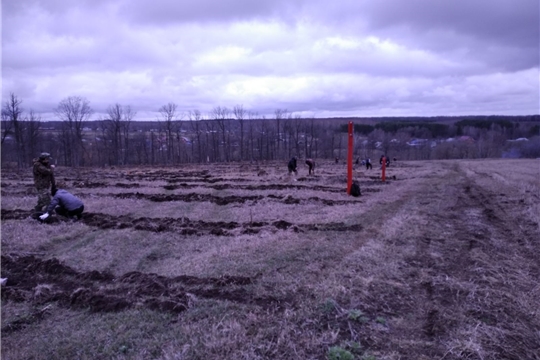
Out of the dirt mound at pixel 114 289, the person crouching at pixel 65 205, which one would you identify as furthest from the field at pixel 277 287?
the person crouching at pixel 65 205

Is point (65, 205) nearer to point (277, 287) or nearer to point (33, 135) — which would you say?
point (277, 287)

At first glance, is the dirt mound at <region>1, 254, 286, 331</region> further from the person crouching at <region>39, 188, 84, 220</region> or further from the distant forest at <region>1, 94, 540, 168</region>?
the distant forest at <region>1, 94, 540, 168</region>

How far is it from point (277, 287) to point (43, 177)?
30.3 feet

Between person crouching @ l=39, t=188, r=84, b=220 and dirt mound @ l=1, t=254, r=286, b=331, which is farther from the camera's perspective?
person crouching @ l=39, t=188, r=84, b=220

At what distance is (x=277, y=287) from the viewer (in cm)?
596

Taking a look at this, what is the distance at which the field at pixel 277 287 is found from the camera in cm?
445

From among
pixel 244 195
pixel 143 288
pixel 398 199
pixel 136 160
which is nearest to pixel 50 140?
pixel 136 160

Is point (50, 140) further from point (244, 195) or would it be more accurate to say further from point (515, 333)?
point (515, 333)

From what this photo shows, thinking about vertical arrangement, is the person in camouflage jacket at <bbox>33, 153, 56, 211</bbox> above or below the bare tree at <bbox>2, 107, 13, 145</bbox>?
below

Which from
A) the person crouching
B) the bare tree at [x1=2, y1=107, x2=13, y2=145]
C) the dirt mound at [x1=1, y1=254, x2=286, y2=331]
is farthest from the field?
the bare tree at [x1=2, y1=107, x2=13, y2=145]

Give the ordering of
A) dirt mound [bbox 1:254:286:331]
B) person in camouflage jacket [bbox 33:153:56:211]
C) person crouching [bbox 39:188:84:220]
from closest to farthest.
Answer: dirt mound [bbox 1:254:286:331]
person crouching [bbox 39:188:84:220]
person in camouflage jacket [bbox 33:153:56:211]

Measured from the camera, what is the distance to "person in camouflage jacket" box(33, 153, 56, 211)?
479 inches

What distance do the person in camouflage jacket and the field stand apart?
2.62ft

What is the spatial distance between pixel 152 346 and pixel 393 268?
13.0 feet
